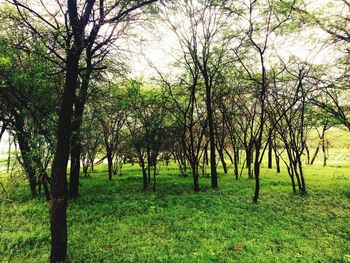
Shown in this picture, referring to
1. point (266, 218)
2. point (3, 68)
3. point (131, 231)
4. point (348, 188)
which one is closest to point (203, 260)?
point (131, 231)

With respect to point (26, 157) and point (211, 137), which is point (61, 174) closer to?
point (26, 157)

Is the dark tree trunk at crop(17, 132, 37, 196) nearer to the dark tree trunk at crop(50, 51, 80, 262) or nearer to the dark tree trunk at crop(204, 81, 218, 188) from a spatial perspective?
the dark tree trunk at crop(50, 51, 80, 262)

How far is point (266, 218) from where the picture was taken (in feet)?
41.3

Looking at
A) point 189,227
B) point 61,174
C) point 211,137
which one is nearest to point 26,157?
point 61,174

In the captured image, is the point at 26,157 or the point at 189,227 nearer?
the point at 26,157

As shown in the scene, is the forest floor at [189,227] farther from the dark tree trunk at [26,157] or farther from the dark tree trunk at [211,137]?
the dark tree trunk at [26,157]

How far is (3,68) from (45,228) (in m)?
8.16

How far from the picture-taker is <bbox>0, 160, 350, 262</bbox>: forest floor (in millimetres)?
8950

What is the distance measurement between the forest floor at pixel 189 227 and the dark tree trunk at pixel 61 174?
3.36 feet

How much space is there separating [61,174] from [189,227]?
21.2ft

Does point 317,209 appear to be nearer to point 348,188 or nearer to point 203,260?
point 348,188

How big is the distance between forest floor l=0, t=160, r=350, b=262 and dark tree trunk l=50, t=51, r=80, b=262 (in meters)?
1.02

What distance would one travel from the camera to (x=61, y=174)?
25.5ft

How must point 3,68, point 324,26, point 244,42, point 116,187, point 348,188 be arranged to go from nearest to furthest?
point 324,26 < point 3,68 < point 244,42 < point 348,188 < point 116,187
